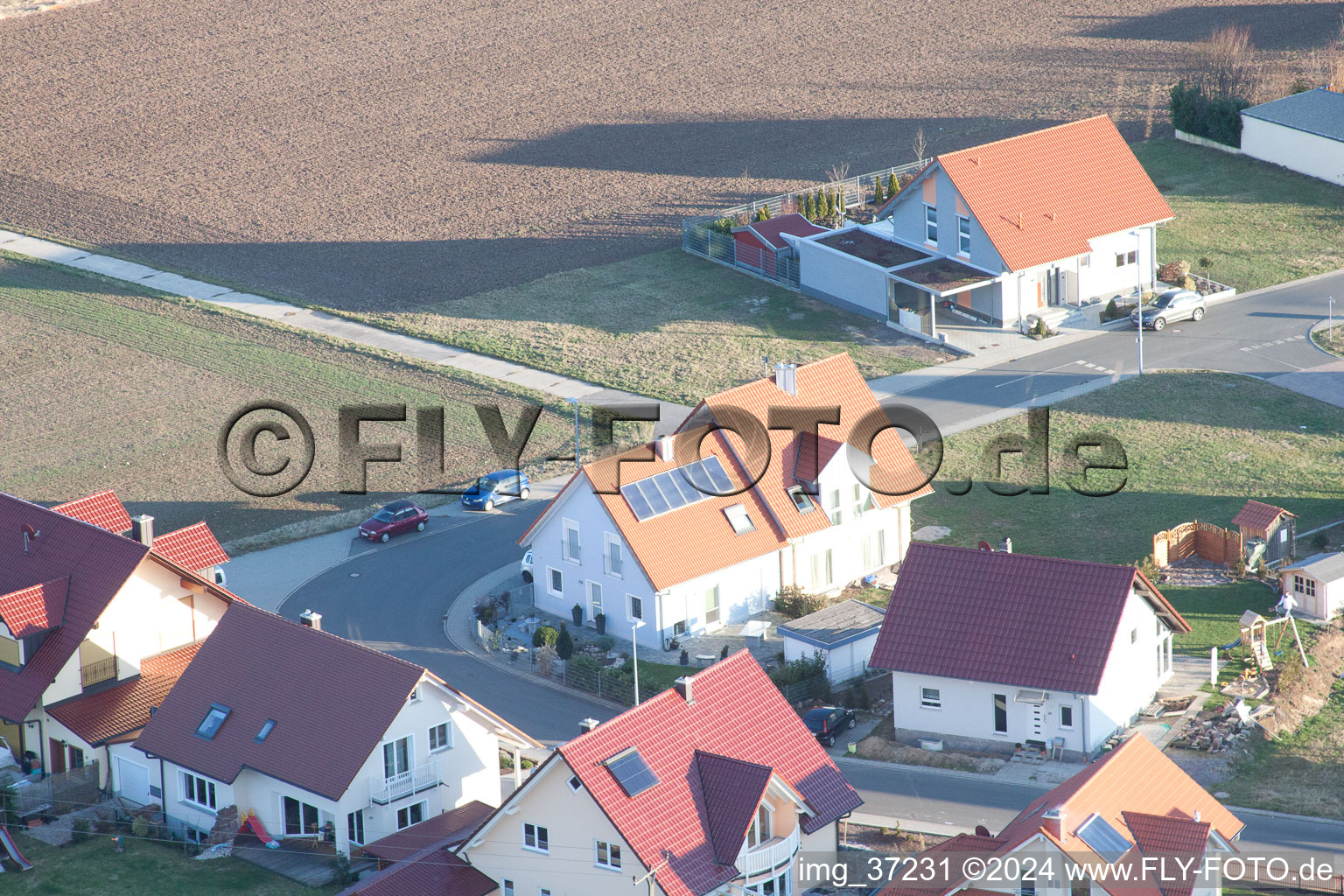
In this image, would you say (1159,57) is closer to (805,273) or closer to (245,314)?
(805,273)

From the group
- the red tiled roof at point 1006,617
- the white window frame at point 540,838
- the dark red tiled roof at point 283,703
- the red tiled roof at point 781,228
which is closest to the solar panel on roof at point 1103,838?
the red tiled roof at point 1006,617

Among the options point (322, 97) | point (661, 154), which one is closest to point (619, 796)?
point (661, 154)

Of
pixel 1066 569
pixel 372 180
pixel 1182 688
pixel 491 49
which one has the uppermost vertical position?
pixel 491 49

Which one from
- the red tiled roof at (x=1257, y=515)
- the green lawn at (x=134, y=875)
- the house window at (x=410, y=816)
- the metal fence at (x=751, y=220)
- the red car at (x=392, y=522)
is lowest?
the green lawn at (x=134, y=875)

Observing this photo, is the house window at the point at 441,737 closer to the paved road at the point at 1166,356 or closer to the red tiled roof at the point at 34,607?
the red tiled roof at the point at 34,607

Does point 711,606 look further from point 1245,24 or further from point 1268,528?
point 1245,24

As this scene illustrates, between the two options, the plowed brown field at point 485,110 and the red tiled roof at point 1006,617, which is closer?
the red tiled roof at point 1006,617
